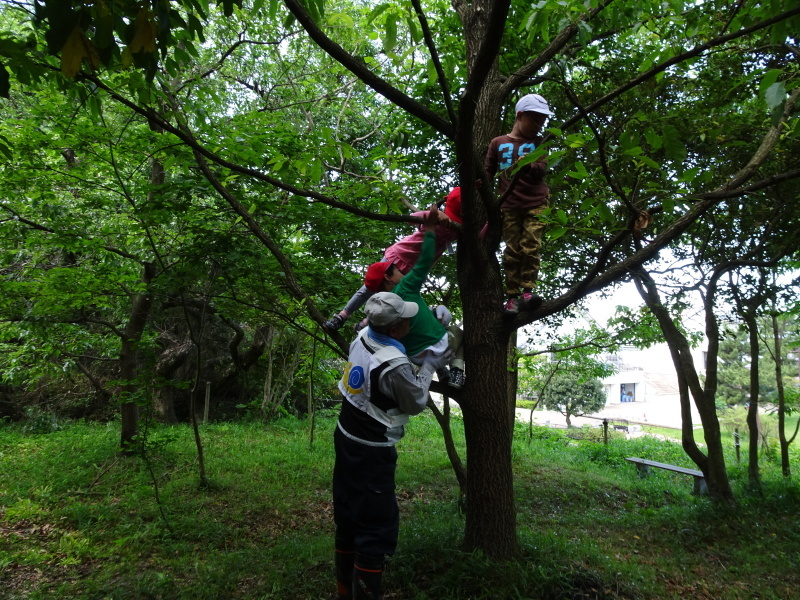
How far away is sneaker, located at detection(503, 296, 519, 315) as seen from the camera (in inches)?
123

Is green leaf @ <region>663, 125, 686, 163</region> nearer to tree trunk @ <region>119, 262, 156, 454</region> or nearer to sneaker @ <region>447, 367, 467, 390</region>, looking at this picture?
sneaker @ <region>447, 367, 467, 390</region>

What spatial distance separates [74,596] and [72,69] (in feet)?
12.4

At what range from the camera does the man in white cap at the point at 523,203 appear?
3.13m

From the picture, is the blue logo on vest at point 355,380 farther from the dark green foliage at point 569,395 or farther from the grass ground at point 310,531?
the dark green foliage at point 569,395

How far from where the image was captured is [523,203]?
3.25 metres

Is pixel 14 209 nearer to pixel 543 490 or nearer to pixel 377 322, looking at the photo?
pixel 377 322

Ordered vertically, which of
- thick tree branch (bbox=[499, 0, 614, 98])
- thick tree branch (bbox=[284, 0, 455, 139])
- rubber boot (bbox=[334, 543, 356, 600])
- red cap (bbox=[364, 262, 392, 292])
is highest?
thick tree branch (bbox=[499, 0, 614, 98])

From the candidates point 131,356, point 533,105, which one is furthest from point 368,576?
point 131,356

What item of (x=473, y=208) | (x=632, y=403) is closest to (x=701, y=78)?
(x=473, y=208)

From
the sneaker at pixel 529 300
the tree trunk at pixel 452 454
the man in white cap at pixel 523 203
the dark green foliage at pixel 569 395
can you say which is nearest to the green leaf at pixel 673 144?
the man in white cap at pixel 523 203

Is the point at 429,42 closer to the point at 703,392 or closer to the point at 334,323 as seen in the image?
the point at 334,323

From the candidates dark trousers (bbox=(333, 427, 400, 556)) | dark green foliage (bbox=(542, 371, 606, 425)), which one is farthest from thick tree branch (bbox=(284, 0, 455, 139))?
dark green foliage (bbox=(542, 371, 606, 425))

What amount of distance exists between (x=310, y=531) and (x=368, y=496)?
2.75 m

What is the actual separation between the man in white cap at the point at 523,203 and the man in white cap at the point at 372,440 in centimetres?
72
